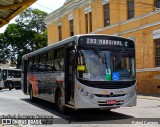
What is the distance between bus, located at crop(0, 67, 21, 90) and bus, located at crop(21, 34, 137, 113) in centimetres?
2695

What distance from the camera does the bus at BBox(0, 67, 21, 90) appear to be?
130 feet

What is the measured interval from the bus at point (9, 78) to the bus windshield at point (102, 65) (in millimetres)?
28808

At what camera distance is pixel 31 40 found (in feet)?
227

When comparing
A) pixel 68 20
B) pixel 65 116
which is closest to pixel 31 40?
pixel 68 20

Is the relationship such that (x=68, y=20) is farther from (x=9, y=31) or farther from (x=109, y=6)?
(x=9, y=31)

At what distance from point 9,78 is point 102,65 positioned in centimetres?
3036

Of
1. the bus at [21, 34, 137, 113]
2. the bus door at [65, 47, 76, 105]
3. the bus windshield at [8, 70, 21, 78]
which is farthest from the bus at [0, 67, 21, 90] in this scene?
the bus door at [65, 47, 76, 105]

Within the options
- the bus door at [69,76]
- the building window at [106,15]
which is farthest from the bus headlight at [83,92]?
the building window at [106,15]

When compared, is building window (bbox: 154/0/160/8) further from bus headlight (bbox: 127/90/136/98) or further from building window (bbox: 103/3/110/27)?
bus headlight (bbox: 127/90/136/98)

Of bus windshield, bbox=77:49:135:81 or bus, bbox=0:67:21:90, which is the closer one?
bus windshield, bbox=77:49:135:81

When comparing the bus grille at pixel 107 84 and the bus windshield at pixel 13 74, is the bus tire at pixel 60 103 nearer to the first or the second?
the bus grille at pixel 107 84

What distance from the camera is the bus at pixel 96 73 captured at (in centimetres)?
1183

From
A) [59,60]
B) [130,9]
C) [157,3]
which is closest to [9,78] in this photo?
[130,9]

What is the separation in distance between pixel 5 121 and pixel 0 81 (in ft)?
93.8
